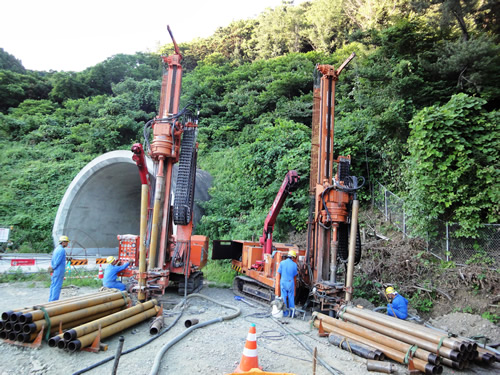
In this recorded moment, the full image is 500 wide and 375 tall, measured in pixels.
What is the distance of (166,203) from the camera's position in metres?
9.34

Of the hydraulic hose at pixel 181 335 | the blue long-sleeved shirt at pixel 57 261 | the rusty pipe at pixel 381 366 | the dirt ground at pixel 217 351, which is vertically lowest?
the dirt ground at pixel 217 351

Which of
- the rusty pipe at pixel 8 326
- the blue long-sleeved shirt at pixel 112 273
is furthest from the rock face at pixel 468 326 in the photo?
the rusty pipe at pixel 8 326

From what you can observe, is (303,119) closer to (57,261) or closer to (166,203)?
(166,203)

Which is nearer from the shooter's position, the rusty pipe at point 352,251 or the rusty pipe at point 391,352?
the rusty pipe at point 391,352

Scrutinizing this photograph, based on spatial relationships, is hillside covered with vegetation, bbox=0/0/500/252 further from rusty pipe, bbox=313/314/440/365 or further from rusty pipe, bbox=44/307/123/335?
rusty pipe, bbox=44/307/123/335

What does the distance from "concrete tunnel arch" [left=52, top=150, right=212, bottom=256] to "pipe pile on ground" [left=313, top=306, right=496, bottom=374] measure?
389 inches

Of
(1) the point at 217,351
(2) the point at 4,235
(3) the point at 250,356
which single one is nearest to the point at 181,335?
(1) the point at 217,351

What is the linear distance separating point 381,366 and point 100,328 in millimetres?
4365

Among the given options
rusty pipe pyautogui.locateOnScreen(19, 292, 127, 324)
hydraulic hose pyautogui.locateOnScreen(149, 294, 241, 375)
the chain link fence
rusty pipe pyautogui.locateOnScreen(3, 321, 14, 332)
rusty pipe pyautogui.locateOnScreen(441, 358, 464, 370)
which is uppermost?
the chain link fence

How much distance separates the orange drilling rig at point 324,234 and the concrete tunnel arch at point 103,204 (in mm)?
6632

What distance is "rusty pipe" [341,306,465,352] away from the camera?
16.3ft

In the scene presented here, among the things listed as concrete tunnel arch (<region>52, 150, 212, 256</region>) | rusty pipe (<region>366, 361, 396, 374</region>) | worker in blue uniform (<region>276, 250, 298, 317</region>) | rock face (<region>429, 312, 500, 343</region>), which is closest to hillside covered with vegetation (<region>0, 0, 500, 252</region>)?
concrete tunnel arch (<region>52, 150, 212, 256</region>)

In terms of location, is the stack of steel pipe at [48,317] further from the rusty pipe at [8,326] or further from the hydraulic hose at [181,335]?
the hydraulic hose at [181,335]

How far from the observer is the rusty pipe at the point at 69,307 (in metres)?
5.11
